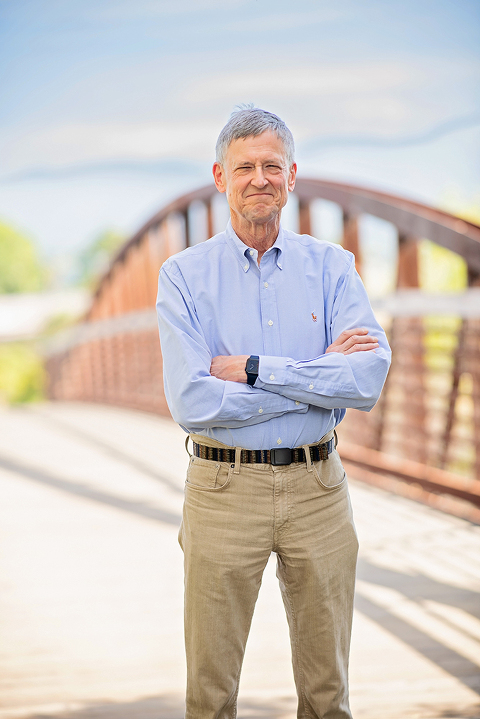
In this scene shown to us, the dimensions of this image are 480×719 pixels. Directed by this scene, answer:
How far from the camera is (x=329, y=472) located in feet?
4.98

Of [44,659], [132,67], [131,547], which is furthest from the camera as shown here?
[132,67]

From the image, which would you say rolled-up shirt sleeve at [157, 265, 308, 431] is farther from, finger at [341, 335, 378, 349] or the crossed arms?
finger at [341, 335, 378, 349]

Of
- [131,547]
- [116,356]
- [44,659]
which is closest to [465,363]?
[131,547]

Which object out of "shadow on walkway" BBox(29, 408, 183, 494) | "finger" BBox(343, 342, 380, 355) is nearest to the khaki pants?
"finger" BBox(343, 342, 380, 355)

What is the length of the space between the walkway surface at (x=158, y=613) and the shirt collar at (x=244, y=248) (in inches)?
47.3

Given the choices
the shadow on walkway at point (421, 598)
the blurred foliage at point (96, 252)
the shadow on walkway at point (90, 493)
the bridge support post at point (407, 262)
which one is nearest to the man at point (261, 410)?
the shadow on walkway at point (421, 598)

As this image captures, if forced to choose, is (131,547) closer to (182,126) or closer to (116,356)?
(116,356)

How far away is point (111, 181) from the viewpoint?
67.3m

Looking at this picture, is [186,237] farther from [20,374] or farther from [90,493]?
[20,374]

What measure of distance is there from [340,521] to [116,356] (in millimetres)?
11327

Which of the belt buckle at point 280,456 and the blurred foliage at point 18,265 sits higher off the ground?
the blurred foliage at point 18,265

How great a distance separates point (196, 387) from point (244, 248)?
0.31 metres

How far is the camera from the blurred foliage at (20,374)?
5072 cm

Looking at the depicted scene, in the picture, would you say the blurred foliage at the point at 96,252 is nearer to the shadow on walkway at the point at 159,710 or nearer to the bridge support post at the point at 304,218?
the bridge support post at the point at 304,218
